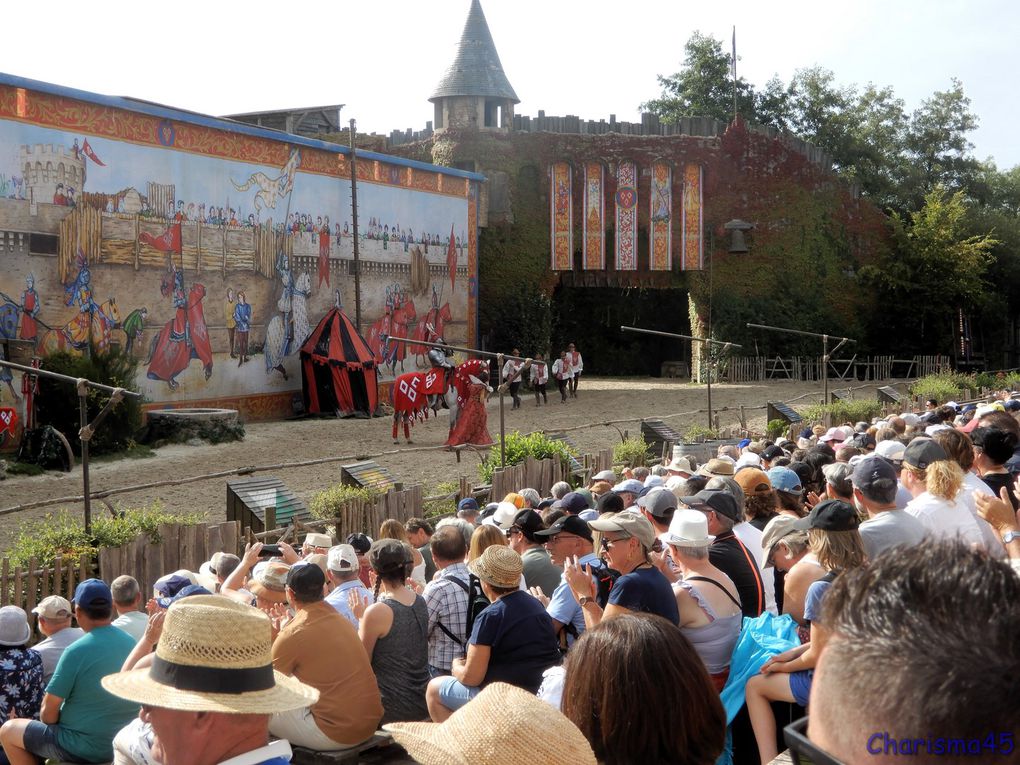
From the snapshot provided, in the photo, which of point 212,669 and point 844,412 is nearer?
point 212,669

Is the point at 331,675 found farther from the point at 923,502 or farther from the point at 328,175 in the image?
the point at 328,175

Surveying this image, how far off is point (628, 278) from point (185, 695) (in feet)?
100

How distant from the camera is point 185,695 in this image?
250 centimetres

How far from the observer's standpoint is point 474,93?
31891 mm

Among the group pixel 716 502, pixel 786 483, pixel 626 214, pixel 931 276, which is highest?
pixel 626 214

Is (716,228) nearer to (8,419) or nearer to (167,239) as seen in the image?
(167,239)

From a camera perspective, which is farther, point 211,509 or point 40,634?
point 211,509

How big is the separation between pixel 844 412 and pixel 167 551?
12.7 meters

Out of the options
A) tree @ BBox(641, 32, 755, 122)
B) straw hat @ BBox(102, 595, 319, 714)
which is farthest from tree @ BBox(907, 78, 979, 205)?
straw hat @ BBox(102, 595, 319, 714)

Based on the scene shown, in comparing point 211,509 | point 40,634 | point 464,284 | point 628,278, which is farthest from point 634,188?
point 40,634

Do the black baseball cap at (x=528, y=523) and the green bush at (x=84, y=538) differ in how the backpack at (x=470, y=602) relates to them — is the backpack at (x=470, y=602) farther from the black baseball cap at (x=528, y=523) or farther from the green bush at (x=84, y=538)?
the green bush at (x=84, y=538)

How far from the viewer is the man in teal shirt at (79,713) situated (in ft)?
15.3

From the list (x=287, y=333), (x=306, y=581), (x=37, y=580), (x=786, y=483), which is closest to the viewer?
(x=306, y=581)

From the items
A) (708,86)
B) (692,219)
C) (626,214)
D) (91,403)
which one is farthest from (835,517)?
(708,86)
